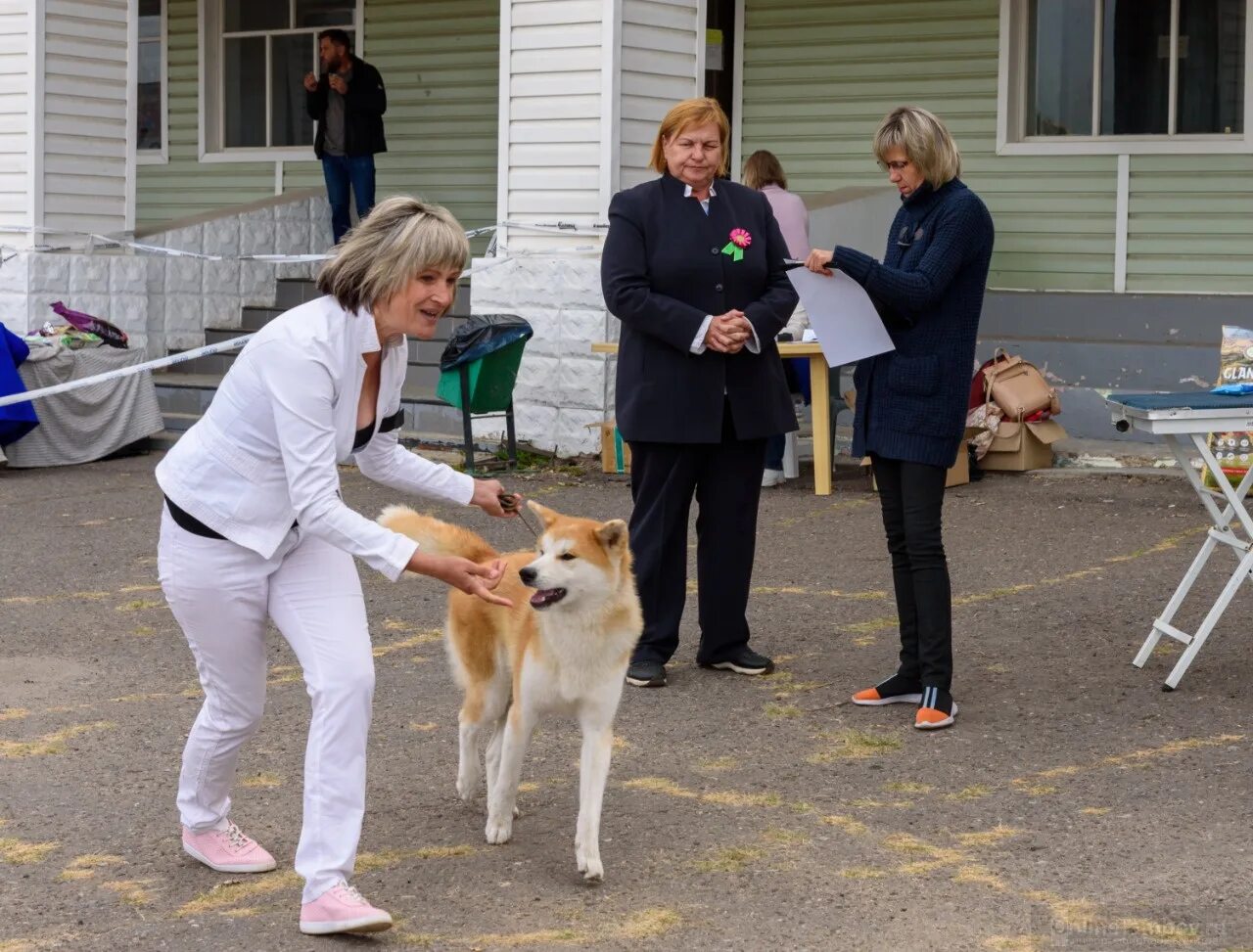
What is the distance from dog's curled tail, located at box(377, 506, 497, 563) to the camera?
4723 mm

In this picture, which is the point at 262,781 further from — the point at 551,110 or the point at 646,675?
the point at 551,110

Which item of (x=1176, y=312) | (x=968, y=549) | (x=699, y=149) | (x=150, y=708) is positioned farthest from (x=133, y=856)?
(x=1176, y=312)

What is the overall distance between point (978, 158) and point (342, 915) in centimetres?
1039

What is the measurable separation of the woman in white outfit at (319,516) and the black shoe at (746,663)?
270 cm

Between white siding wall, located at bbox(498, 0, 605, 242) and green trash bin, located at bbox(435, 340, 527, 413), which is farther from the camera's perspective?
white siding wall, located at bbox(498, 0, 605, 242)

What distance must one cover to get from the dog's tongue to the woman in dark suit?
1977 millimetres

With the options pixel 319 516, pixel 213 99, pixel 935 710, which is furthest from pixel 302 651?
pixel 213 99

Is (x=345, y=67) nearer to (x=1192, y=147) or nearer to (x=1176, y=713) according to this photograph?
(x=1192, y=147)

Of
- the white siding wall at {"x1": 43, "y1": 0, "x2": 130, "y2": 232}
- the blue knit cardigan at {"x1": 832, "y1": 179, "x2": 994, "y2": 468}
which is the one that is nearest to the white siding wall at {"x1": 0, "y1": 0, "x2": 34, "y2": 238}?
the white siding wall at {"x1": 43, "y1": 0, "x2": 130, "y2": 232}

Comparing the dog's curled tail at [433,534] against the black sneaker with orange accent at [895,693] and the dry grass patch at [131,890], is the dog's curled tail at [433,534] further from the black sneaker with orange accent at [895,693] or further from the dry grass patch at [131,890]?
the black sneaker with orange accent at [895,693]

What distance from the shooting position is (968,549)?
895cm

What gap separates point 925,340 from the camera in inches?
235

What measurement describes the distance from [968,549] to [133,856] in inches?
209

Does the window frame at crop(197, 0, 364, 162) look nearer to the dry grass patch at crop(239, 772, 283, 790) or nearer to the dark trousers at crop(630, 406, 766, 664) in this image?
the dark trousers at crop(630, 406, 766, 664)
